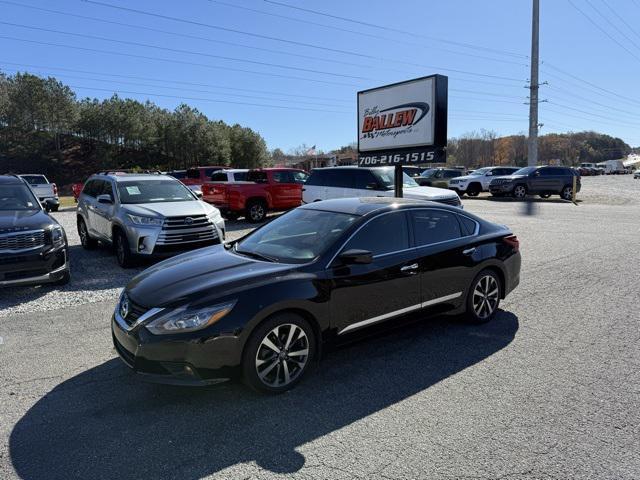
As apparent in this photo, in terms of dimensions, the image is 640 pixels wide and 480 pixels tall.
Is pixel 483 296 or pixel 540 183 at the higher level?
pixel 540 183

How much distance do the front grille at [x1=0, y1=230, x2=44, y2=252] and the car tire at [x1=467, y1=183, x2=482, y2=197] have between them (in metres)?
25.6

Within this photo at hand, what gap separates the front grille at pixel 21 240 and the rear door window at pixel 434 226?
547cm

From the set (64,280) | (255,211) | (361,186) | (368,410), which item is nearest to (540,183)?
(361,186)

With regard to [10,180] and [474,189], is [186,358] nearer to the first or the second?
[10,180]

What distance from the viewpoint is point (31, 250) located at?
664cm

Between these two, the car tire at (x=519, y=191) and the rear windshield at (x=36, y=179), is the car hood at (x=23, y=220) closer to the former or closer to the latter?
the rear windshield at (x=36, y=179)

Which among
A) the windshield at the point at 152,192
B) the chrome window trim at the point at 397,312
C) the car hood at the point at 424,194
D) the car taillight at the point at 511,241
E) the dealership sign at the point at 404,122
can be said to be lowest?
the chrome window trim at the point at 397,312

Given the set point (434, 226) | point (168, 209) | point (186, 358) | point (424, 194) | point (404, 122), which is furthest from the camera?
point (424, 194)

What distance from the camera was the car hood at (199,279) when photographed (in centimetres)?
356

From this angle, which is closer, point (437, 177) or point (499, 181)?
point (499, 181)

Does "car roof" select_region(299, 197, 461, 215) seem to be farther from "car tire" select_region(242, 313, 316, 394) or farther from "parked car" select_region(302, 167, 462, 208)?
"parked car" select_region(302, 167, 462, 208)

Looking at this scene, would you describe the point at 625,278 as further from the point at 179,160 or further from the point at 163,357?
the point at 179,160

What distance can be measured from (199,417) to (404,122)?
355 inches

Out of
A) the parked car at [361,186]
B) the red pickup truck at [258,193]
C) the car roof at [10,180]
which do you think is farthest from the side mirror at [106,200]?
the parked car at [361,186]
